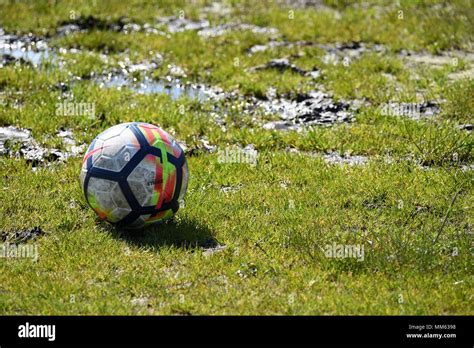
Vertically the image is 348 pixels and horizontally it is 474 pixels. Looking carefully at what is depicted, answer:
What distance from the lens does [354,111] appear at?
1255cm

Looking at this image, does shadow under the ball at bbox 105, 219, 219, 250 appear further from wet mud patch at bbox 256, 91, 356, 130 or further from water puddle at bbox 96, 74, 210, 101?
water puddle at bbox 96, 74, 210, 101

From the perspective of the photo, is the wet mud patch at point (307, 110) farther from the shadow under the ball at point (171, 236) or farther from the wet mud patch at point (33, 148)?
the shadow under the ball at point (171, 236)

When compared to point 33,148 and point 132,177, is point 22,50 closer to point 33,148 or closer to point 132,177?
point 33,148

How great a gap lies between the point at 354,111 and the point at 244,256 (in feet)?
16.7

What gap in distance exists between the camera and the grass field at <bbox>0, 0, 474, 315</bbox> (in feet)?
24.8

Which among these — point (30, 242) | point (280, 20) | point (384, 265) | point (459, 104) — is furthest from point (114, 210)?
point (280, 20)

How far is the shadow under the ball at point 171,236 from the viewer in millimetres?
8375

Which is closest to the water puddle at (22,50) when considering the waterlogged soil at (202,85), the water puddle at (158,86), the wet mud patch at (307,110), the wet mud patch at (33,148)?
the waterlogged soil at (202,85)

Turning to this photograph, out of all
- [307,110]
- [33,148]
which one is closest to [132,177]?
[33,148]

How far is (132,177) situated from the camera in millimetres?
8188

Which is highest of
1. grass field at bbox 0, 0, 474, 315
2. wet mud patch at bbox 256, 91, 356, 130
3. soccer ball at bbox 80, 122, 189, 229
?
soccer ball at bbox 80, 122, 189, 229

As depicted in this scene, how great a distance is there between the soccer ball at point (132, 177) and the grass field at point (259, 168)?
319 millimetres

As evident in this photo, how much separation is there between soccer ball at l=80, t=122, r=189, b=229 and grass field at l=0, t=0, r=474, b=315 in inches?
12.6

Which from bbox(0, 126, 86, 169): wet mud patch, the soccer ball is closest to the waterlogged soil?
bbox(0, 126, 86, 169): wet mud patch
